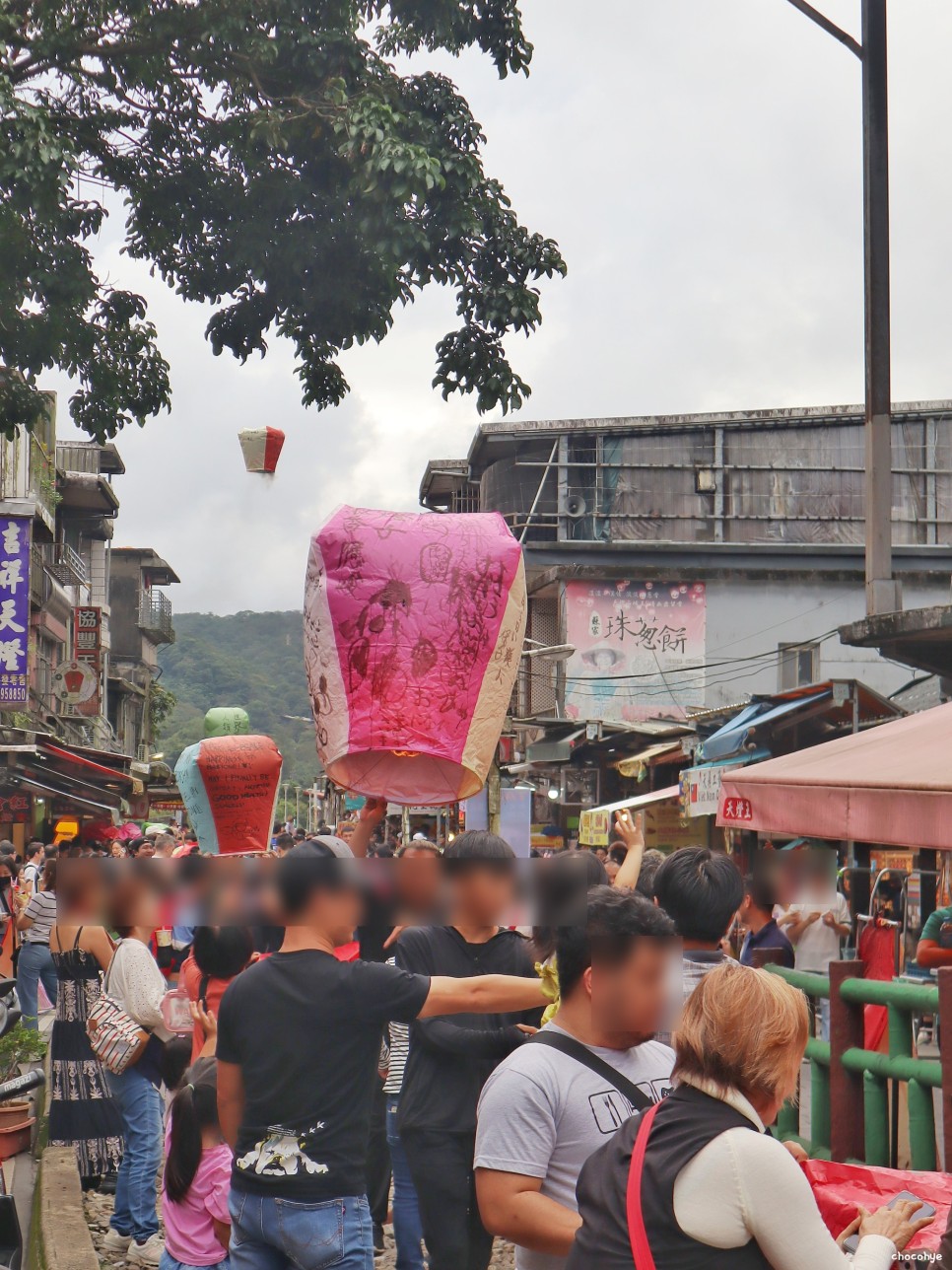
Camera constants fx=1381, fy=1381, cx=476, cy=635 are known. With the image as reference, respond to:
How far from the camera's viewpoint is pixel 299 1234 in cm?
364

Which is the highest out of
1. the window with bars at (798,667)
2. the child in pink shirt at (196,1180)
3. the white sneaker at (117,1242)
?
the window with bars at (798,667)

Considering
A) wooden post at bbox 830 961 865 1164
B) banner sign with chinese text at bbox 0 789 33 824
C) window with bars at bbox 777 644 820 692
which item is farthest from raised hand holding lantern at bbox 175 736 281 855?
window with bars at bbox 777 644 820 692

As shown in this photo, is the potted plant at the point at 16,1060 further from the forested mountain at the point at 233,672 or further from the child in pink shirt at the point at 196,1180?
the forested mountain at the point at 233,672

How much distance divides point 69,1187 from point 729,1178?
5.99 meters

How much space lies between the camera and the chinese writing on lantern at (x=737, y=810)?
6927 mm

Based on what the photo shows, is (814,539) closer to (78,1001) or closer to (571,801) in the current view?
(571,801)

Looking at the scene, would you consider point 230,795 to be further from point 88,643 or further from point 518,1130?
point 88,643

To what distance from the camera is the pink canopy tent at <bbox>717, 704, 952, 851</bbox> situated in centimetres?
526

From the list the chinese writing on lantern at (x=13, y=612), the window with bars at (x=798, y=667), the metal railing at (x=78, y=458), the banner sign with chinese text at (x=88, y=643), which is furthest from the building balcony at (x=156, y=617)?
the chinese writing on lantern at (x=13, y=612)

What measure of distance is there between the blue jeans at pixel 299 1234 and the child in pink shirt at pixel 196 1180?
93 centimetres

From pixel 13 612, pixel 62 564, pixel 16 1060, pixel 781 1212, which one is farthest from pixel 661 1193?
pixel 62 564

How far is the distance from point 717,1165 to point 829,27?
11004 millimetres

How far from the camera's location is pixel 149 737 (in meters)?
55.1

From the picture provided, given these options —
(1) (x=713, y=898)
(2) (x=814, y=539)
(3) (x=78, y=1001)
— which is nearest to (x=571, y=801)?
(2) (x=814, y=539)
